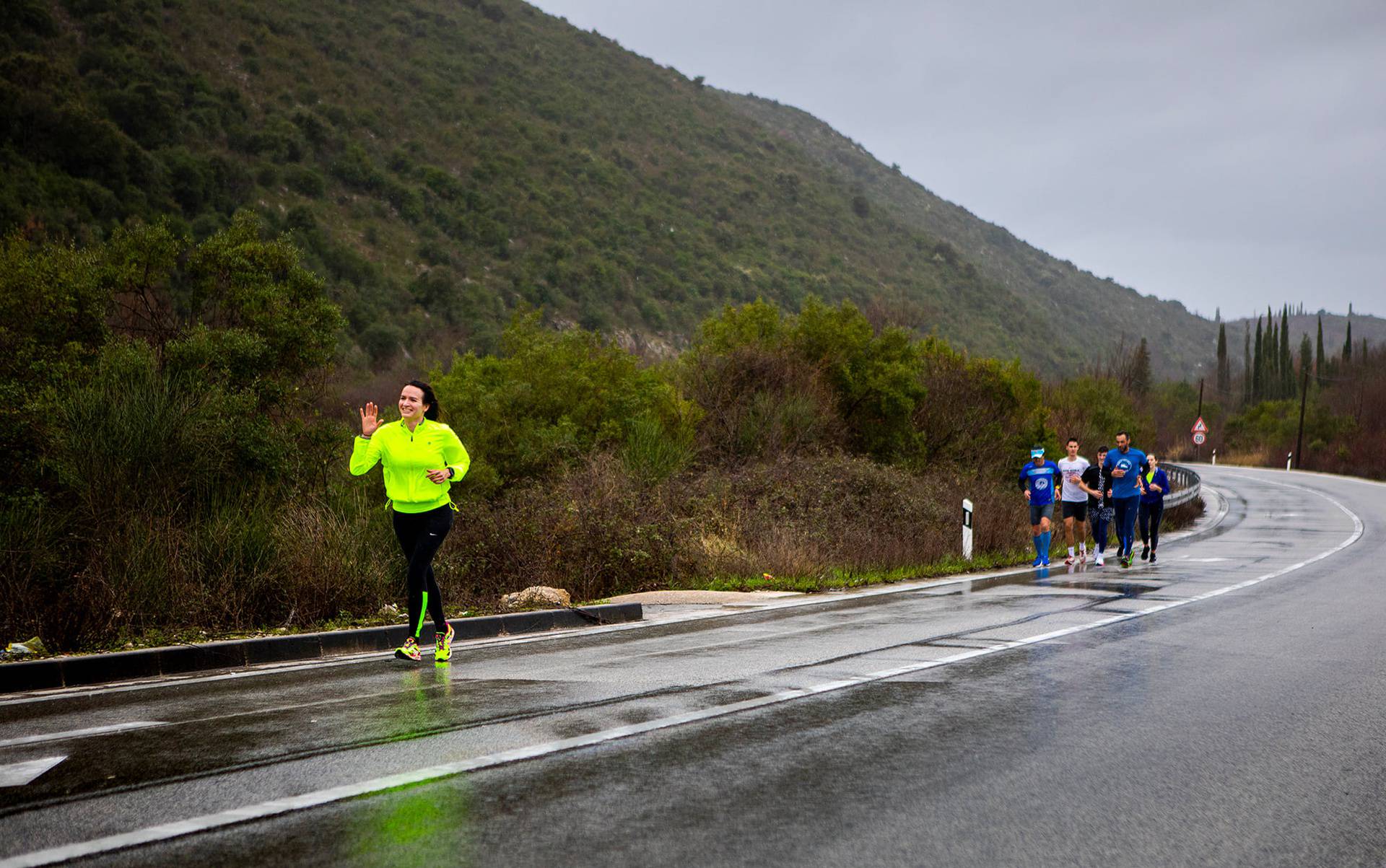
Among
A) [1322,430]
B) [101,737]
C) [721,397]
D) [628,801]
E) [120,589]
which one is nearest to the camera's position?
[628,801]

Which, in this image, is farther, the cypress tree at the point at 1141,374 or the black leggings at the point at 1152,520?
the cypress tree at the point at 1141,374

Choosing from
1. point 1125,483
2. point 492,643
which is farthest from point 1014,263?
point 492,643

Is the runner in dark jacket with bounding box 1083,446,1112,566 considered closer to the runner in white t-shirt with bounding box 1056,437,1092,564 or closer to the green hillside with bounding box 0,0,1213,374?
the runner in white t-shirt with bounding box 1056,437,1092,564

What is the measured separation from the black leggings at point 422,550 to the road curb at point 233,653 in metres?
1.02

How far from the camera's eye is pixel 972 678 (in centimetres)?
777

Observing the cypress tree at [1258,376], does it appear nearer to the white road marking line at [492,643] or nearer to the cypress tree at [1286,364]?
the cypress tree at [1286,364]

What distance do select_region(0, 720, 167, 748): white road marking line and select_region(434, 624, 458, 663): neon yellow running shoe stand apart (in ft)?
7.89

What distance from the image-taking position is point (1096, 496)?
18672mm

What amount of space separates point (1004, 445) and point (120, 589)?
91.3ft

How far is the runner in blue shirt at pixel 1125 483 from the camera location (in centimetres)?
1923

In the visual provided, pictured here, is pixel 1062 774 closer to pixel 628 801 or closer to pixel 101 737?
pixel 628 801

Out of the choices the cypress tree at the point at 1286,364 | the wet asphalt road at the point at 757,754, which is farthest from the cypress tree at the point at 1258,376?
the wet asphalt road at the point at 757,754

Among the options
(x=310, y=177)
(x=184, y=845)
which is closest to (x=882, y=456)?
(x=184, y=845)

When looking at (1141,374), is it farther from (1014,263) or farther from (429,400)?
(429,400)
